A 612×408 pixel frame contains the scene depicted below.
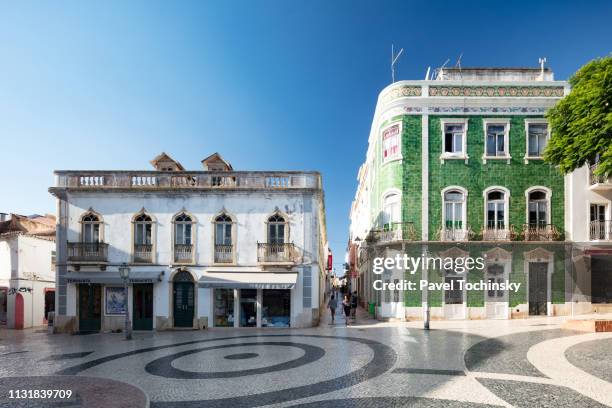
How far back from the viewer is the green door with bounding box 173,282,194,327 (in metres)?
21.0

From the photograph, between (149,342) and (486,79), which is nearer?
(149,342)

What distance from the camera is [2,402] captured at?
29.7ft

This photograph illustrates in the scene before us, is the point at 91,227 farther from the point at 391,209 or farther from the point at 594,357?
the point at 594,357

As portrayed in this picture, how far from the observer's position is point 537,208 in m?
23.1

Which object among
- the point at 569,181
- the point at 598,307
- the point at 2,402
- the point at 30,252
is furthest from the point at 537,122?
the point at 30,252

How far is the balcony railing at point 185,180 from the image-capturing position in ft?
70.3

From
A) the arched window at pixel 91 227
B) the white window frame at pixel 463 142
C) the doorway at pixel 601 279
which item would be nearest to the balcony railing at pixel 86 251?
the arched window at pixel 91 227

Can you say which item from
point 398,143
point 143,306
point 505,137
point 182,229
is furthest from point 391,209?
point 143,306

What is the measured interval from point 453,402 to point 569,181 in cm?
2000

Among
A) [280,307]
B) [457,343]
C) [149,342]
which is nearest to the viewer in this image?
[457,343]

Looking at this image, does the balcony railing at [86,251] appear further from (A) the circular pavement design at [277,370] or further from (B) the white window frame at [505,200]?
(B) the white window frame at [505,200]

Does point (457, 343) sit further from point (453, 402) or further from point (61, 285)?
point (61, 285)

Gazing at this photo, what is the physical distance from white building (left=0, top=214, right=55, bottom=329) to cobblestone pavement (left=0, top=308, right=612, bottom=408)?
26.0 ft

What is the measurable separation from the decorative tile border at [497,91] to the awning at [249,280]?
13.8 m
